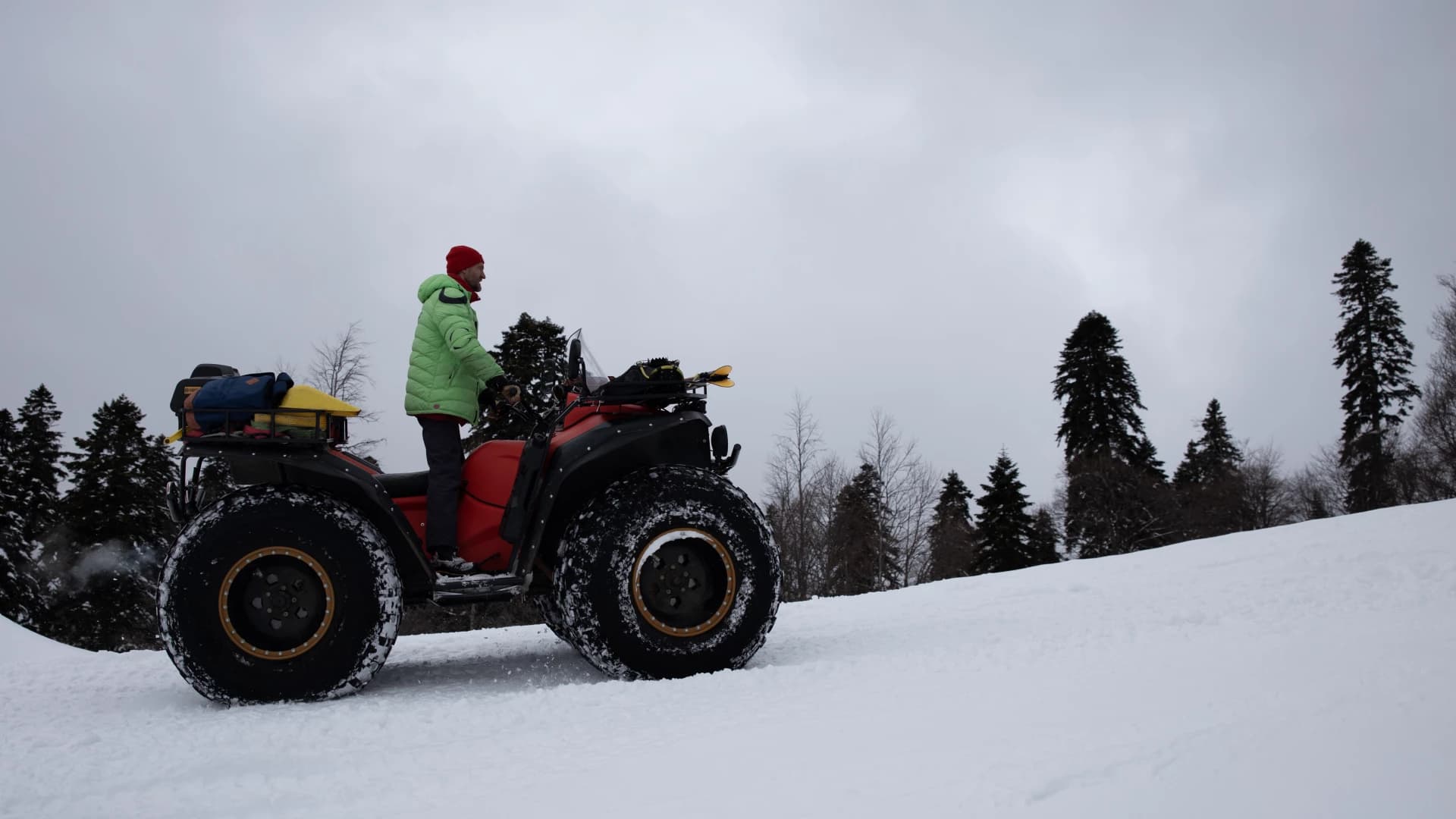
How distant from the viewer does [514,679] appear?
186 inches

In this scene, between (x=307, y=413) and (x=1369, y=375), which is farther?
(x=1369, y=375)

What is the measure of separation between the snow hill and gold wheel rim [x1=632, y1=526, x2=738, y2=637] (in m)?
0.35

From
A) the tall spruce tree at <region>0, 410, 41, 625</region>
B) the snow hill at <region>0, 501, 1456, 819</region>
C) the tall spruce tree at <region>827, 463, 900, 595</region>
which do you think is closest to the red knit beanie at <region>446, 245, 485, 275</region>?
the snow hill at <region>0, 501, 1456, 819</region>

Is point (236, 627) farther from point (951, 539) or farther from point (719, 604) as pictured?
point (951, 539)

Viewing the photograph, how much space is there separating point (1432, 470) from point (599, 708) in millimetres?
42069

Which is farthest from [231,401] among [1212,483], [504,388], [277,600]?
[1212,483]

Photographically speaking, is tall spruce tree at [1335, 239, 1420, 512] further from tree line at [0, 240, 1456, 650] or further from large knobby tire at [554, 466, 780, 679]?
large knobby tire at [554, 466, 780, 679]

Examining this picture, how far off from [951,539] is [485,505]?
42163 millimetres

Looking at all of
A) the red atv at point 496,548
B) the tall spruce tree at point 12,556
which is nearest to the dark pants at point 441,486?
the red atv at point 496,548

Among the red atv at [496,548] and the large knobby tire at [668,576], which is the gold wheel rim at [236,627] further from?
the large knobby tire at [668,576]

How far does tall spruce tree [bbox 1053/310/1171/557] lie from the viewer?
128ft

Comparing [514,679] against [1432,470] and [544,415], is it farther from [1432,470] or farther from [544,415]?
[1432,470]

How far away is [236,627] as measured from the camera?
4148mm

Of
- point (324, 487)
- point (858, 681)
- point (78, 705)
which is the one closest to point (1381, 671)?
point (858, 681)
